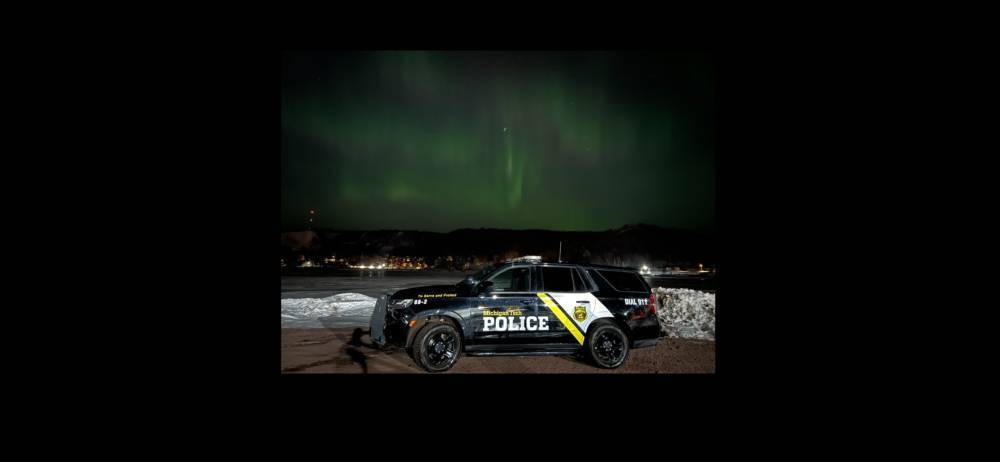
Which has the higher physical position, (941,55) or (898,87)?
(941,55)

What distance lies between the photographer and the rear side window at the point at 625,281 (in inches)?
255

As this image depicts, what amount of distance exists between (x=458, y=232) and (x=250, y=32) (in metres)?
147

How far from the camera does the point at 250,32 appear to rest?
4371 millimetres

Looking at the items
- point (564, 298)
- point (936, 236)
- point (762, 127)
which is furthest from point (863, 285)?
point (564, 298)

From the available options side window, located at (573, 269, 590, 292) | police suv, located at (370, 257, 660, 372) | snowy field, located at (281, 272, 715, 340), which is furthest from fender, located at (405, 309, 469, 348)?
snowy field, located at (281, 272, 715, 340)

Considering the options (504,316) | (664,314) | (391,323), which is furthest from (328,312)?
(664,314)

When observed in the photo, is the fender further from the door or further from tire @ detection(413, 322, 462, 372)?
the door

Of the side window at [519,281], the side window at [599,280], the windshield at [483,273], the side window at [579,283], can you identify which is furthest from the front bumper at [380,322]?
the side window at [599,280]

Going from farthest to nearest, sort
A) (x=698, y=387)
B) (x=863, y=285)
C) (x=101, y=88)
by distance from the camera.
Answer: (x=698, y=387) < (x=863, y=285) < (x=101, y=88)

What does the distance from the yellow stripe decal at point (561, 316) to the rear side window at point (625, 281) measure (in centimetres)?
91

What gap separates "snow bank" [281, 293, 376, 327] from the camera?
10211 millimetres

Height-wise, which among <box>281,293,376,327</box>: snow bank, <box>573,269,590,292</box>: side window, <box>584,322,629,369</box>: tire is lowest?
<box>281,293,376,327</box>: snow bank

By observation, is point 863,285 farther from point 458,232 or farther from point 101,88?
point 458,232

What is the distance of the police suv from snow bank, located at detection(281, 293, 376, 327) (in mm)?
4769
